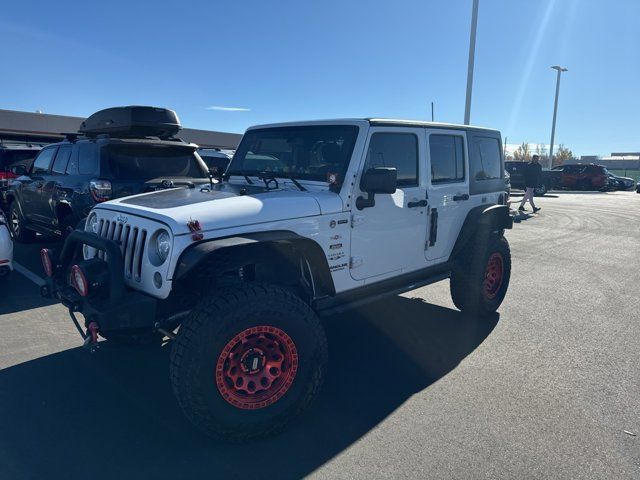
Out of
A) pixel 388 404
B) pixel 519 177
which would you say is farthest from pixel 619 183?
pixel 388 404

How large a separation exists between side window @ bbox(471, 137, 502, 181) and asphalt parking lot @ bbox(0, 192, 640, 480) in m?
1.56

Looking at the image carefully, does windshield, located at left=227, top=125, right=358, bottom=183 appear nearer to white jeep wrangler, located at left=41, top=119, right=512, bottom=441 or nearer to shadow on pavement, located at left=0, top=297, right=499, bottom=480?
white jeep wrangler, located at left=41, top=119, right=512, bottom=441

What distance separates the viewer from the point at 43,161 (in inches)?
302

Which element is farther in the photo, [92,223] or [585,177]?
[585,177]

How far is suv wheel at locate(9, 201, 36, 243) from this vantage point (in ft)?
27.3

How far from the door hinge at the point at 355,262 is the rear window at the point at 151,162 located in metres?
3.85

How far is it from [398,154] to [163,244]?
2.15 meters

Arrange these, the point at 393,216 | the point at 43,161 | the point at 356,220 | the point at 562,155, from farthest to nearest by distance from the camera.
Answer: the point at 562,155 < the point at 43,161 < the point at 393,216 < the point at 356,220

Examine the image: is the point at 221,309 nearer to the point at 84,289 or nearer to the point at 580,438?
the point at 84,289

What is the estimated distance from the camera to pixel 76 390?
11.2ft

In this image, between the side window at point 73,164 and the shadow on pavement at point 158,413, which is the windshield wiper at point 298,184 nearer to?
the shadow on pavement at point 158,413

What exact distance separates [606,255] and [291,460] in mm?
8244

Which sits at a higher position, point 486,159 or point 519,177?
point 486,159

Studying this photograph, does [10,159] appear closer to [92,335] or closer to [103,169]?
[103,169]
